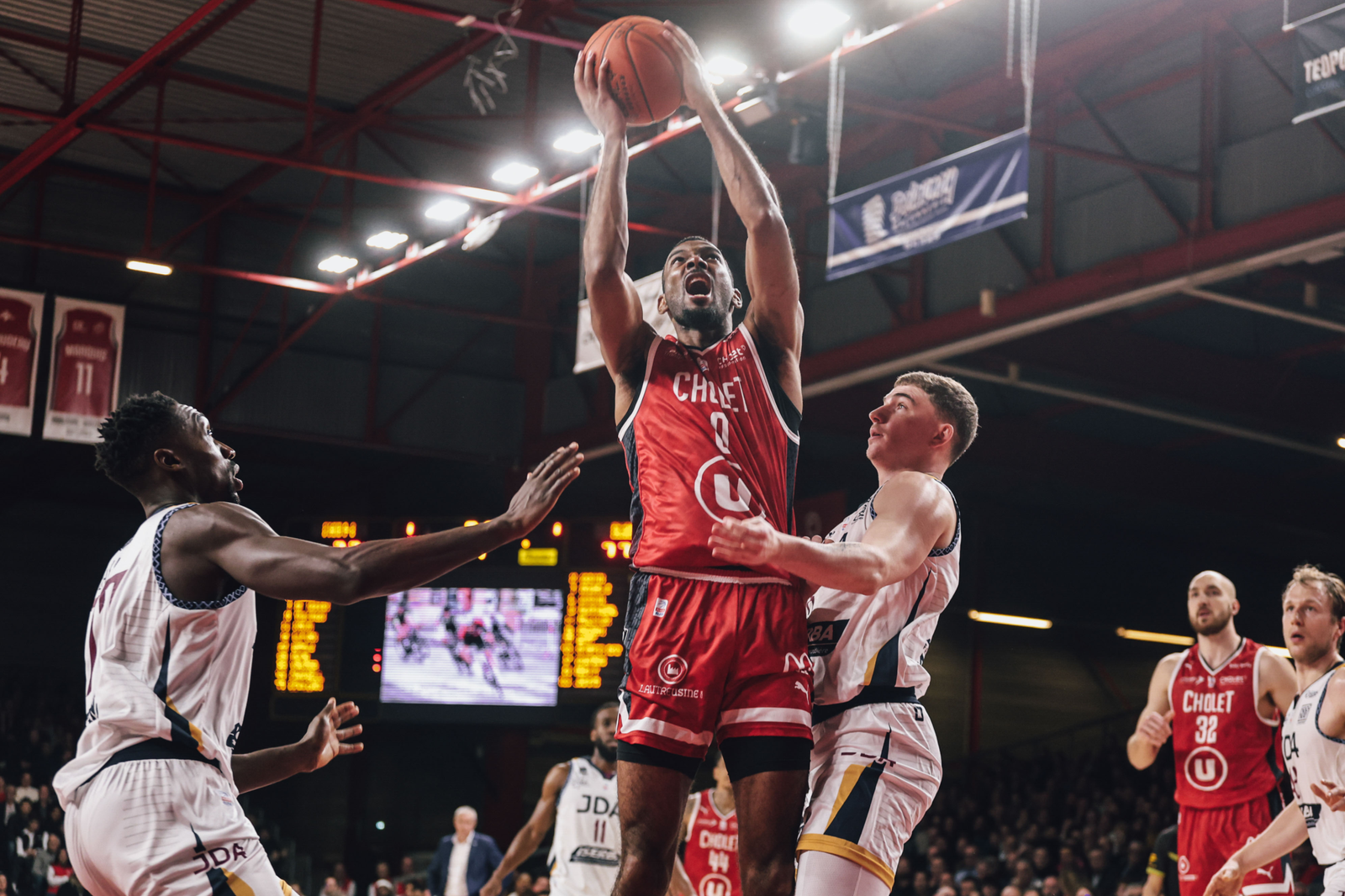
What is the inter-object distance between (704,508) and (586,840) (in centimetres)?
573

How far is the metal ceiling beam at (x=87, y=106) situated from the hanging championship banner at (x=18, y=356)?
1.51 m

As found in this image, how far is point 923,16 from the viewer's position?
37.1 feet

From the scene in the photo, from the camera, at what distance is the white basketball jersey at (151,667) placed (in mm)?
3814

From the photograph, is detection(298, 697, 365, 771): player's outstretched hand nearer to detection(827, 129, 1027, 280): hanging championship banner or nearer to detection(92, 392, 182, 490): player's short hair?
detection(92, 392, 182, 490): player's short hair

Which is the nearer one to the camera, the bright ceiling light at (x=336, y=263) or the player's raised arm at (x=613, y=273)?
the player's raised arm at (x=613, y=273)

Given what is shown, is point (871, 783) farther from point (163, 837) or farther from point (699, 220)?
point (699, 220)

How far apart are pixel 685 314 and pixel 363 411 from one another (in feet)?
60.3

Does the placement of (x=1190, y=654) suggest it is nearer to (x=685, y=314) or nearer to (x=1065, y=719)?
(x=685, y=314)

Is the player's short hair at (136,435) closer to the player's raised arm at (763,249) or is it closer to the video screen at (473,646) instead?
the player's raised arm at (763,249)

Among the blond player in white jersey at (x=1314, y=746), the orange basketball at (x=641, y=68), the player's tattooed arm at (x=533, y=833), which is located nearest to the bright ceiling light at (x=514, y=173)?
the player's tattooed arm at (x=533, y=833)

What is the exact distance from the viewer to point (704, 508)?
440cm

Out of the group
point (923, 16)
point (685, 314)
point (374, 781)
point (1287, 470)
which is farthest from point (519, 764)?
point (685, 314)

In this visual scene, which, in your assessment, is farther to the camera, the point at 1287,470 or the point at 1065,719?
the point at 1065,719

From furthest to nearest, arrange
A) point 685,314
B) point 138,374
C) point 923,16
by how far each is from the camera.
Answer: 1. point 138,374
2. point 923,16
3. point 685,314
